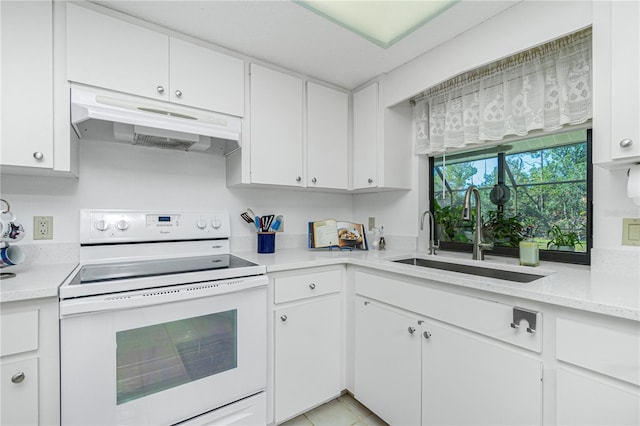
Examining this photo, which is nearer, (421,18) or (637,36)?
(637,36)

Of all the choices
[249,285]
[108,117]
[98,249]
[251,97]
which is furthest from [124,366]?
[251,97]

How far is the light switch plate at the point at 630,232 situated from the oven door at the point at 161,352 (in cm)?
164

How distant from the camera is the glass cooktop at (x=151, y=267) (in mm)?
1228

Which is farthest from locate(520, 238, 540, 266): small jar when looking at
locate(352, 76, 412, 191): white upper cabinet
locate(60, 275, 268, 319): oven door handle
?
locate(60, 275, 268, 319): oven door handle

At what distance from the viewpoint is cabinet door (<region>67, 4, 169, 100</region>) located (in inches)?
52.9

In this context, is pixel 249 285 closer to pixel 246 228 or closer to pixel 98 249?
pixel 246 228

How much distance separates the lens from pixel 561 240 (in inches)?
63.7

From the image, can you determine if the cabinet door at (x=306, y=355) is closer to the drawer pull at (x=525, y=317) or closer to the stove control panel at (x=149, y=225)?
the stove control panel at (x=149, y=225)

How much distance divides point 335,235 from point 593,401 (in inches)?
61.9

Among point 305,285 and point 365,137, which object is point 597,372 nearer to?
point 305,285

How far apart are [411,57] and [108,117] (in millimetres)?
1758

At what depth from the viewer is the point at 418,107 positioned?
2195 millimetres

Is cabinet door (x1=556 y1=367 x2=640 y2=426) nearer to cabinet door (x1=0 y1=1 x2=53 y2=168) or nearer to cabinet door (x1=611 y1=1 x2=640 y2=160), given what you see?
cabinet door (x1=611 y1=1 x2=640 y2=160)

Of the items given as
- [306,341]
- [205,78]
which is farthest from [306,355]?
[205,78]
